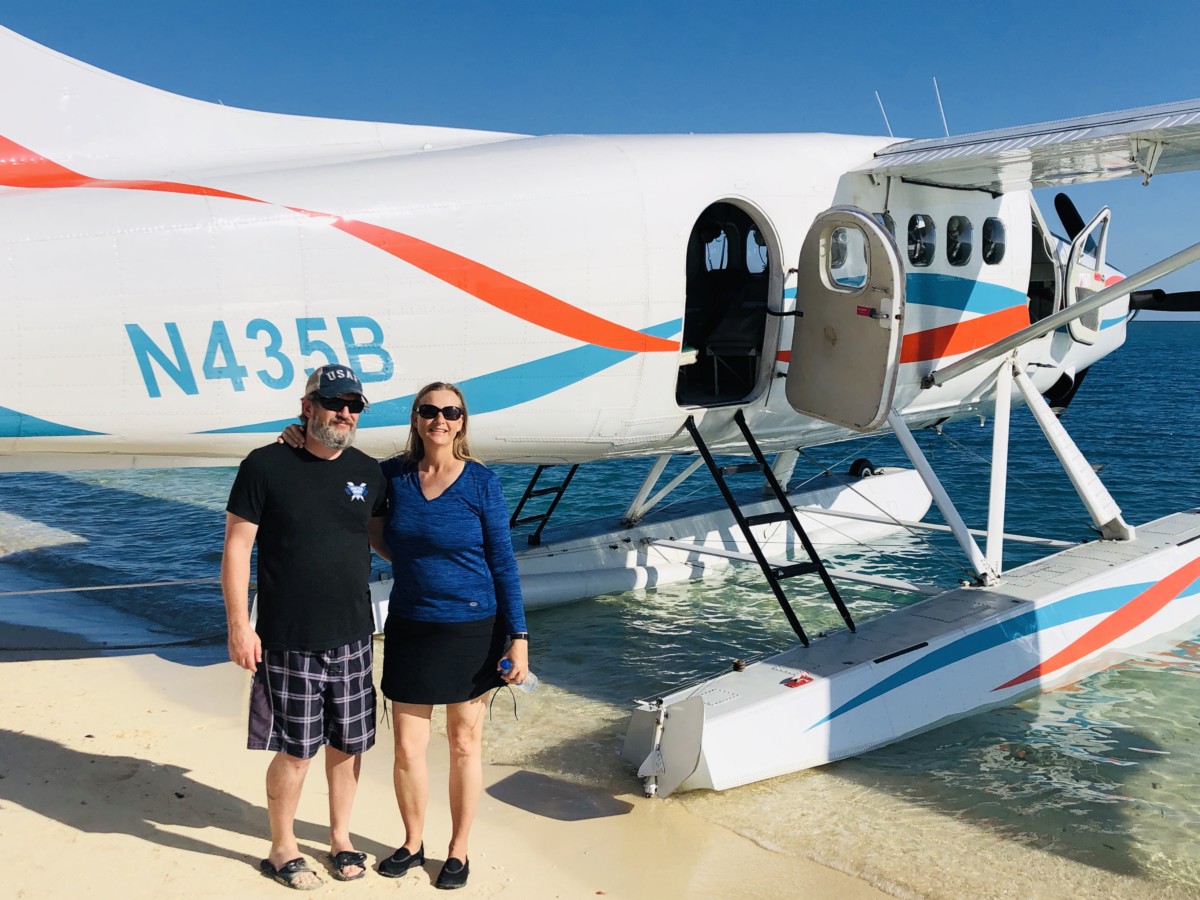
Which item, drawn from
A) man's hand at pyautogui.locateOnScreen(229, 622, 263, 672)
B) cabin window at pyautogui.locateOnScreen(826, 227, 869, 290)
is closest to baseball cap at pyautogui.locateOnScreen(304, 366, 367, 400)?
man's hand at pyautogui.locateOnScreen(229, 622, 263, 672)

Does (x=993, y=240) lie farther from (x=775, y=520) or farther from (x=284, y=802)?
(x=284, y=802)

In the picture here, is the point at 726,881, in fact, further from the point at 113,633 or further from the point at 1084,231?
the point at 1084,231

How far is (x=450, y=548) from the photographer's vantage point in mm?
3555

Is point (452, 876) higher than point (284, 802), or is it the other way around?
point (284, 802)

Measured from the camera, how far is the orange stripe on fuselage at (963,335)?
7293mm

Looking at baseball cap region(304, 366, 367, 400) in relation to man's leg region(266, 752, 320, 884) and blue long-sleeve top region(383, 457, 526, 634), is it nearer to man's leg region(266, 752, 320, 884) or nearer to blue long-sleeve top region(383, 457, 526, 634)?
blue long-sleeve top region(383, 457, 526, 634)

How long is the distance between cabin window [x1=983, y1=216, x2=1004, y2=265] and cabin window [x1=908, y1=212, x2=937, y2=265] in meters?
0.68

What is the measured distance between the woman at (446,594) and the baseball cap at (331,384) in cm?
24

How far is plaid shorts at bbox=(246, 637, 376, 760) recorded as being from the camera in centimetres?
356

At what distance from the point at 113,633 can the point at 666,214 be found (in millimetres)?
5129

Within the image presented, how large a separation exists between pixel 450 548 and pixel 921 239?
4.99 meters

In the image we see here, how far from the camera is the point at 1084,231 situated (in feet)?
27.2

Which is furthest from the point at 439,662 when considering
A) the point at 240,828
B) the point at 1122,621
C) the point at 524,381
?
the point at 1122,621

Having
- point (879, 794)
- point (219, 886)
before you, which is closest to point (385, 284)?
point (219, 886)
